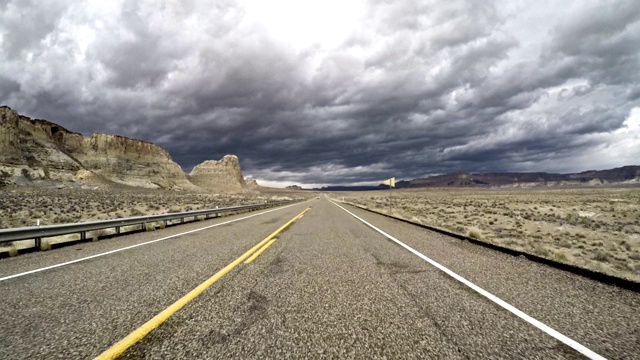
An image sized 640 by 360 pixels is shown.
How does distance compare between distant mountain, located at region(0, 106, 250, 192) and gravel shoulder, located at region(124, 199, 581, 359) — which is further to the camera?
distant mountain, located at region(0, 106, 250, 192)

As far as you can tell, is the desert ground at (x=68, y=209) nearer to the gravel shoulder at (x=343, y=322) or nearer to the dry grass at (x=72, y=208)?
the dry grass at (x=72, y=208)

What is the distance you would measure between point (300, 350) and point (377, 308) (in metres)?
1.39

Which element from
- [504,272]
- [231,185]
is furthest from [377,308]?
[231,185]

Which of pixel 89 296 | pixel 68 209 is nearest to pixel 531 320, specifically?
pixel 89 296

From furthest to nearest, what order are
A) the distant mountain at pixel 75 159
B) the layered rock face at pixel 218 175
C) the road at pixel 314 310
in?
the layered rock face at pixel 218 175 < the distant mountain at pixel 75 159 < the road at pixel 314 310

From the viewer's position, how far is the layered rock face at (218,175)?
6344 inches

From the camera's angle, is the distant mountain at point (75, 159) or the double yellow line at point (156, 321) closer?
the double yellow line at point (156, 321)

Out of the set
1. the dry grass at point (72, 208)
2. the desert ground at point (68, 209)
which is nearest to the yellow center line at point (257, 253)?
the desert ground at point (68, 209)

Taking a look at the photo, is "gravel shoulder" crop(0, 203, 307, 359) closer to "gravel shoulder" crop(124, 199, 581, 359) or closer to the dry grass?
"gravel shoulder" crop(124, 199, 581, 359)

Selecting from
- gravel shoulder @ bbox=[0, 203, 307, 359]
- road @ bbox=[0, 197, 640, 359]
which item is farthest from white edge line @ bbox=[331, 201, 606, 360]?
gravel shoulder @ bbox=[0, 203, 307, 359]

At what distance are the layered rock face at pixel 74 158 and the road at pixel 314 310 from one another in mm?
88225

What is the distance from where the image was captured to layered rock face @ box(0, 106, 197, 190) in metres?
77.1

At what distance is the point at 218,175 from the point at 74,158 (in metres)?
72.6

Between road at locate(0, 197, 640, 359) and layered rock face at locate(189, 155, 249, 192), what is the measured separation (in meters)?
159
